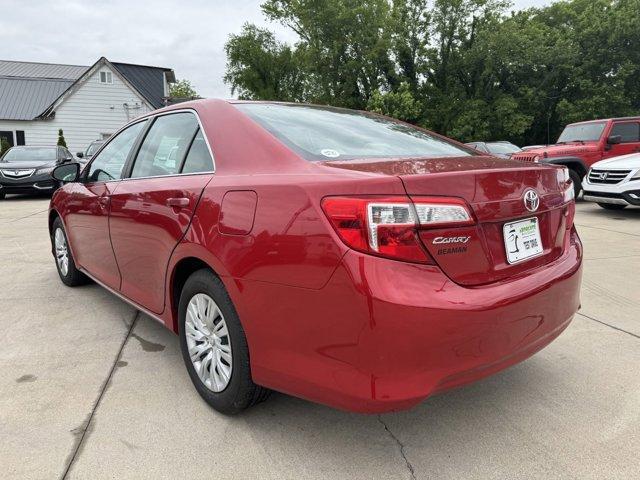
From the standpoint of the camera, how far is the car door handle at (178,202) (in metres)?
2.53

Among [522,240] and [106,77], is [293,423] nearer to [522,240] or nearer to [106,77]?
[522,240]

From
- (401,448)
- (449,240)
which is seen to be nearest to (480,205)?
(449,240)

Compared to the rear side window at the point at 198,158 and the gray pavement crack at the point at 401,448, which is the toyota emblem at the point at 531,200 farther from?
the rear side window at the point at 198,158

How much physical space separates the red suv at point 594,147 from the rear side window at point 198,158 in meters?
9.28

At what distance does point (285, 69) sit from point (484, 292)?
48261 mm

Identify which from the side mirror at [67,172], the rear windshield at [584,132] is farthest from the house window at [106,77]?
the side mirror at [67,172]

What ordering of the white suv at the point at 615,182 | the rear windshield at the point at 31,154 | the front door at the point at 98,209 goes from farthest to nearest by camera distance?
the rear windshield at the point at 31,154 < the white suv at the point at 615,182 < the front door at the point at 98,209

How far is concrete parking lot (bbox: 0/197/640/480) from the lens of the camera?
6.91 ft

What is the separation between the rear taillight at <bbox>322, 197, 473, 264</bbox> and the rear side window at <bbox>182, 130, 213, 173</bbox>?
3.15ft

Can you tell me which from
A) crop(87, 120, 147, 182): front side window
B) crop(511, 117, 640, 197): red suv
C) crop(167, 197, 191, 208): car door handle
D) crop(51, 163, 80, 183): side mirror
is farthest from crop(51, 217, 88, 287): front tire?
crop(511, 117, 640, 197): red suv

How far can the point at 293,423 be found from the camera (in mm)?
2432

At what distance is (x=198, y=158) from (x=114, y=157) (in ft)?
4.63

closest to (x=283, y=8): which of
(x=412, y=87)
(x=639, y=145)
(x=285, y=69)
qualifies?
(x=285, y=69)

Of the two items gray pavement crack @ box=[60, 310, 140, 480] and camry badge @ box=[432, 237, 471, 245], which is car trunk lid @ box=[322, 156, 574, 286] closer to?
camry badge @ box=[432, 237, 471, 245]
